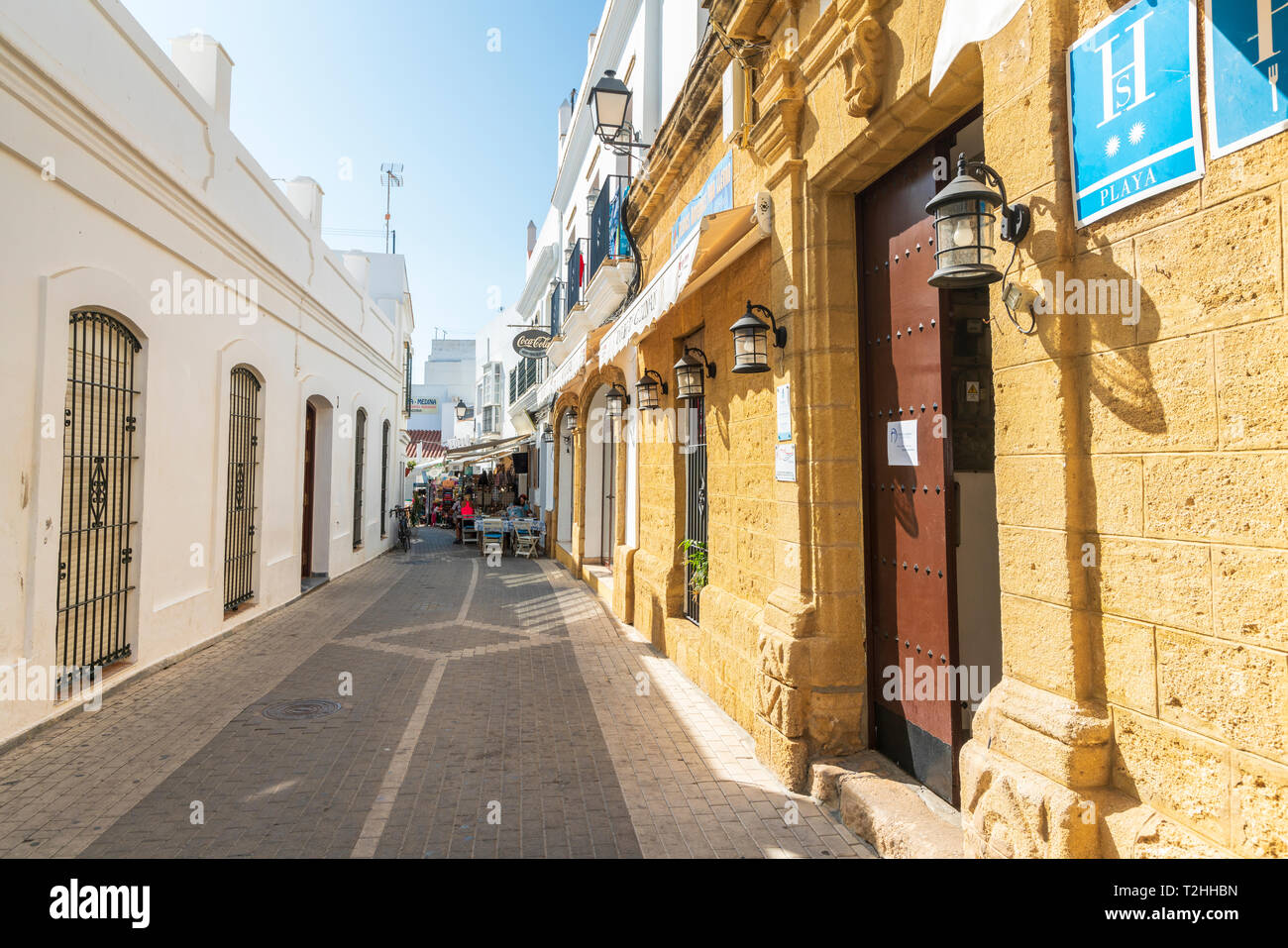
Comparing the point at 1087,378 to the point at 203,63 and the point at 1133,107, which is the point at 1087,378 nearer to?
the point at 1133,107

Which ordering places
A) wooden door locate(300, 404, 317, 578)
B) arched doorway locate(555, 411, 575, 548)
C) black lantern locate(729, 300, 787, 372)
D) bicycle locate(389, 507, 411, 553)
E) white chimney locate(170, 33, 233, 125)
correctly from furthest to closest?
bicycle locate(389, 507, 411, 553)
arched doorway locate(555, 411, 575, 548)
wooden door locate(300, 404, 317, 578)
white chimney locate(170, 33, 233, 125)
black lantern locate(729, 300, 787, 372)

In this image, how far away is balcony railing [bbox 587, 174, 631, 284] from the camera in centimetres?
1010

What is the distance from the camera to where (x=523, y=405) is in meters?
23.1

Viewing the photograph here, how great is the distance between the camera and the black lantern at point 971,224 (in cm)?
271

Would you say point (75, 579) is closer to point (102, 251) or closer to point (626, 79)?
point (102, 251)

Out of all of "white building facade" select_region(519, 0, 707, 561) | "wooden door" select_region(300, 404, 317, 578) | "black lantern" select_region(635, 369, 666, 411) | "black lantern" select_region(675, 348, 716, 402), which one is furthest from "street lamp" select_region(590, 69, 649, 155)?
"wooden door" select_region(300, 404, 317, 578)

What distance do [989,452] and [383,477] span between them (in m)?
16.3

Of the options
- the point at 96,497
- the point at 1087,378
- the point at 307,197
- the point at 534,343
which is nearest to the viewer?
the point at 1087,378

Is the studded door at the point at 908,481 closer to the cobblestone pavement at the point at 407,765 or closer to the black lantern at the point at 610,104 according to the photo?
the cobblestone pavement at the point at 407,765

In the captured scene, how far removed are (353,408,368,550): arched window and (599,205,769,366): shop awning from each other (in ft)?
34.6

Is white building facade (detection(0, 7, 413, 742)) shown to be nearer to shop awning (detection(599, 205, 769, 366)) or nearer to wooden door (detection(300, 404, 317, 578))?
wooden door (detection(300, 404, 317, 578))

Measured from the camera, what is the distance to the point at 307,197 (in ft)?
38.6

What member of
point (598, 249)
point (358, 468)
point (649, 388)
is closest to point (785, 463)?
point (649, 388)
